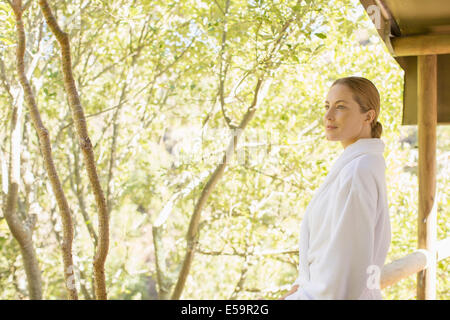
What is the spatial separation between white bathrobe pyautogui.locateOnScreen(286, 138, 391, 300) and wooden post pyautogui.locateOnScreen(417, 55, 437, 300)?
165 centimetres

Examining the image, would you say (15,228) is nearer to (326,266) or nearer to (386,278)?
(386,278)

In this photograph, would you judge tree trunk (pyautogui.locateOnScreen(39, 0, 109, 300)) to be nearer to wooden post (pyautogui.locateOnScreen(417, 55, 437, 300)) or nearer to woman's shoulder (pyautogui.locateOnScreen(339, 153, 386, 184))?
woman's shoulder (pyautogui.locateOnScreen(339, 153, 386, 184))

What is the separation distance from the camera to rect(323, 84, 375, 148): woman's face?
143cm

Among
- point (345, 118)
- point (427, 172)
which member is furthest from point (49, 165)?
point (427, 172)

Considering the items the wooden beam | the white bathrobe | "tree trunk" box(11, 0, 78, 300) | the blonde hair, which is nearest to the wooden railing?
the white bathrobe

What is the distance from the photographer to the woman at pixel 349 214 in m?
1.19

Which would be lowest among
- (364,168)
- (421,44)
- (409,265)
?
(409,265)

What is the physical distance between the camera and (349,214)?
1.20m

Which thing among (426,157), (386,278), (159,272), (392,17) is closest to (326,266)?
(386,278)

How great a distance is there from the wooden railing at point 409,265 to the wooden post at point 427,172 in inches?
4.0

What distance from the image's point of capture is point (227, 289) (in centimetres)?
753

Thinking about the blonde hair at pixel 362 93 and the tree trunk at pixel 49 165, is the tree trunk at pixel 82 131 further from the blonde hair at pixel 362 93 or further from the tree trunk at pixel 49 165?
the blonde hair at pixel 362 93

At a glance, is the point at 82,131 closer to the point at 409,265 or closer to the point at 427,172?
the point at 409,265

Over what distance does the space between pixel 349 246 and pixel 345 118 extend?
41cm
